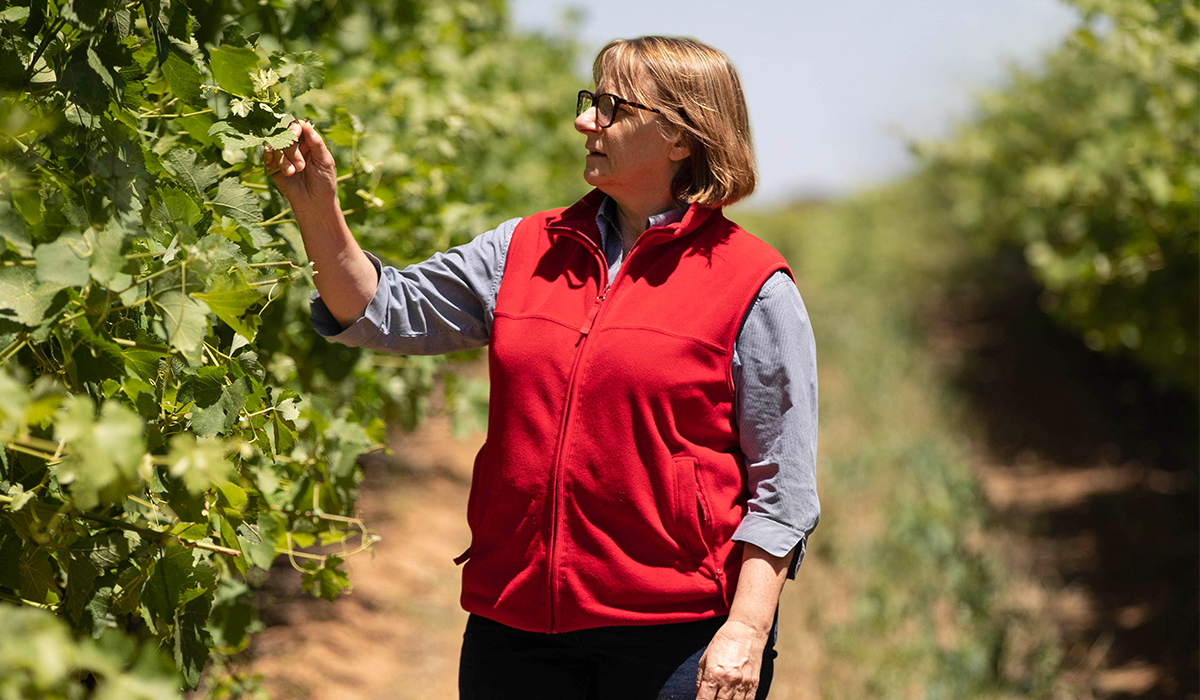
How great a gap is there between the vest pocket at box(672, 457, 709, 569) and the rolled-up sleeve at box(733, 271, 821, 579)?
6cm

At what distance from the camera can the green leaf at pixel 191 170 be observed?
1386 millimetres

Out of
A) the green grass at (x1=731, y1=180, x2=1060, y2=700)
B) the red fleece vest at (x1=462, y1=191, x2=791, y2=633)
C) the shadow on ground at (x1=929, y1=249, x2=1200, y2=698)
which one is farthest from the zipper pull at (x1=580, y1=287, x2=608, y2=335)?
the shadow on ground at (x1=929, y1=249, x2=1200, y2=698)

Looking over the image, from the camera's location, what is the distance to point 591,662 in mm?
1669

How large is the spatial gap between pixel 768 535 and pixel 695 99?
70 centimetres

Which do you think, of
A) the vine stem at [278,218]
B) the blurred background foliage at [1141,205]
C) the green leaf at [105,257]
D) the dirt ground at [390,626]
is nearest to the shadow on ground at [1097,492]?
the blurred background foliage at [1141,205]

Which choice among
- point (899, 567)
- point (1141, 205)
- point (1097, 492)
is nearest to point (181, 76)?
point (1141, 205)

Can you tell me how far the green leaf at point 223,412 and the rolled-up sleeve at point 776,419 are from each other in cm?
→ 73

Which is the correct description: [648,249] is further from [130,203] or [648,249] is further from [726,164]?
[130,203]

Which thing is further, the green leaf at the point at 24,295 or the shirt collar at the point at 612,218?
the shirt collar at the point at 612,218

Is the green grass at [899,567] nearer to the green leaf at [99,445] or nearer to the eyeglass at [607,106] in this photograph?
the eyeglass at [607,106]

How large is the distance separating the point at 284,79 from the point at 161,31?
28 cm

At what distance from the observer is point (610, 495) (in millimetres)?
1588

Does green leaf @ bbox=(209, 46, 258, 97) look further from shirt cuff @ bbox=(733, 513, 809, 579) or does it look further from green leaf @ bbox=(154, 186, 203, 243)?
shirt cuff @ bbox=(733, 513, 809, 579)

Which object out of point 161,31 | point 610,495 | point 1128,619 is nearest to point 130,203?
point 161,31
